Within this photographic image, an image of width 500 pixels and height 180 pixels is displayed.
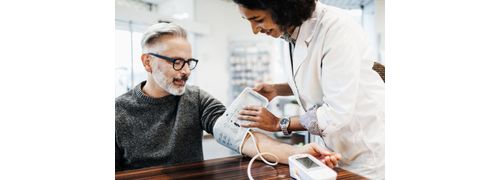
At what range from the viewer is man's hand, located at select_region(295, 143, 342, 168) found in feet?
2.57

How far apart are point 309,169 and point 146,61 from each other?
62 centimetres

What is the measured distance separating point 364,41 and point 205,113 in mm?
590

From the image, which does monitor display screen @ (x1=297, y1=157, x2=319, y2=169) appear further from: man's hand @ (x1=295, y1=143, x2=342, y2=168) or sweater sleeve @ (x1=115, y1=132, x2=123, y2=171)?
sweater sleeve @ (x1=115, y1=132, x2=123, y2=171)

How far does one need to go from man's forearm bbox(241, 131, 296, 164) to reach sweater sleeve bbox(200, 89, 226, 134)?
21cm

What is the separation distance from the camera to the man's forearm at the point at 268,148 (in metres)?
0.87

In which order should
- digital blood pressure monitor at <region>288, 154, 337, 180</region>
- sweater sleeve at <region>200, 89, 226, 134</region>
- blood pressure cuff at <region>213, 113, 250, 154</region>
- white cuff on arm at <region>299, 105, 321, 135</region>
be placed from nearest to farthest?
digital blood pressure monitor at <region>288, 154, 337, 180</region>, white cuff on arm at <region>299, 105, 321, 135</region>, blood pressure cuff at <region>213, 113, 250, 154</region>, sweater sleeve at <region>200, 89, 226, 134</region>

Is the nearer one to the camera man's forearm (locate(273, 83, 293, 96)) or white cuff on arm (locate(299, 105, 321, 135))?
white cuff on arm (locate(299, 105, 321, 135))

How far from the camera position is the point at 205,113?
3.80ft

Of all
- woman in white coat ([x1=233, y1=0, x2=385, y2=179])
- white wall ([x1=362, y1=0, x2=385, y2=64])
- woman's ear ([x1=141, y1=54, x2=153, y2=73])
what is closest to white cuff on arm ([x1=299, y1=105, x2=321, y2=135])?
woman in white coat ([x1=233, y1=0, x2=385, y2=179])

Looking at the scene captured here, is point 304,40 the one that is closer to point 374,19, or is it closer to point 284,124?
point 284,124

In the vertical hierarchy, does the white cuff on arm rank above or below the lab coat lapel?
below
